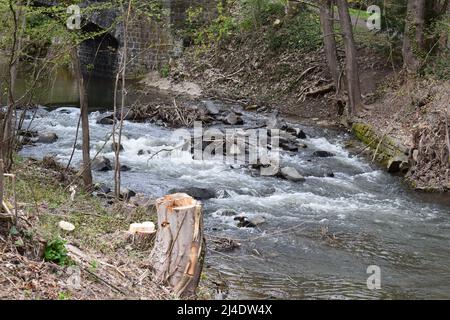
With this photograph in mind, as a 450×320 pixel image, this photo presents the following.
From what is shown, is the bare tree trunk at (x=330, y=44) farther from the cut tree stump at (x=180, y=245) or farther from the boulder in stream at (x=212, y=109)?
the cut tree stump at (x=180, y=245)

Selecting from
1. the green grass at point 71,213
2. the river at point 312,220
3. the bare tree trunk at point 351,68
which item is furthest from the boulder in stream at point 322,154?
the green grass at point 71,213

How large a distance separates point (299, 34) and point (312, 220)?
14.1 meters

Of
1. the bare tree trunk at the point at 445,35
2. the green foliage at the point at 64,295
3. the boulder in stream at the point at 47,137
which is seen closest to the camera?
the green foliage at the point at 64,295

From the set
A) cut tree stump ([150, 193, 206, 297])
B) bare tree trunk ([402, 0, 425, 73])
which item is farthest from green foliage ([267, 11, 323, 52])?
cut tree stump ([150, 193, 206, 297])

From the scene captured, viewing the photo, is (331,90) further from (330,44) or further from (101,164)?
(101,164)

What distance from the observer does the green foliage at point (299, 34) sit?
23359 mm

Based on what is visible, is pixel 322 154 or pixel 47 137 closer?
pixel 322 154

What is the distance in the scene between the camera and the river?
319 inches

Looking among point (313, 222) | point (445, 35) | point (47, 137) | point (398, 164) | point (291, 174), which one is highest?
point (445, 35)

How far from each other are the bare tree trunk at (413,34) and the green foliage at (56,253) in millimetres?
13918

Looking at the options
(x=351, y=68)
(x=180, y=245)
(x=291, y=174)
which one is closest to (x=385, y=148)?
→ (x=291, y=174)

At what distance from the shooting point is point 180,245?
245 inches

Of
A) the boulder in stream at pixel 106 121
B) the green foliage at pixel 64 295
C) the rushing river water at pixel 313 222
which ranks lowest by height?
the rushing river water at pixel 313 222
